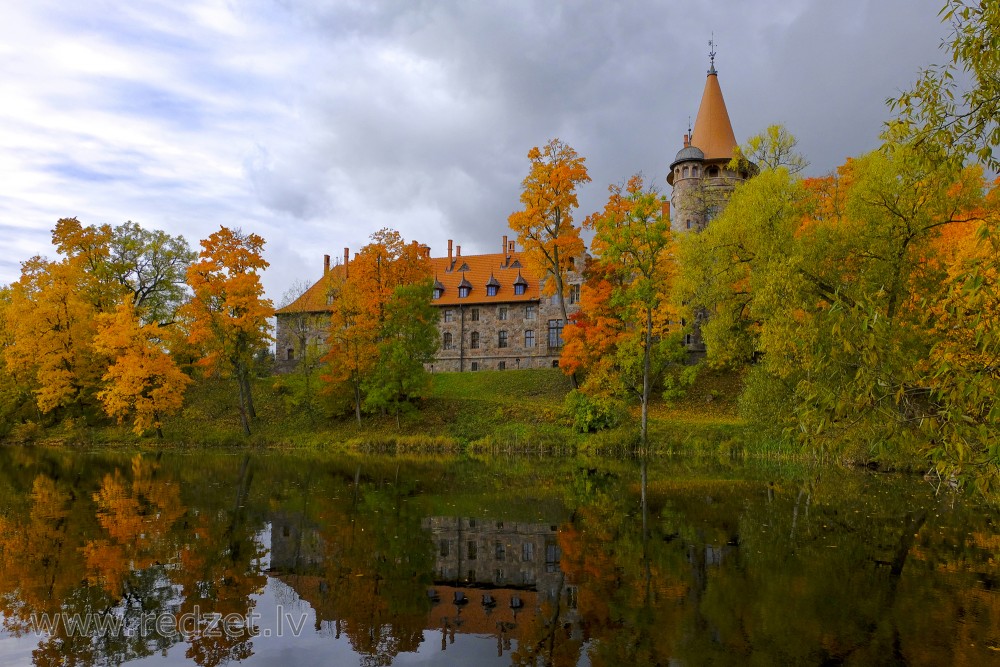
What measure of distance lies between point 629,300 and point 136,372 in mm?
22519

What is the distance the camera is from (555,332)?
4569 cm

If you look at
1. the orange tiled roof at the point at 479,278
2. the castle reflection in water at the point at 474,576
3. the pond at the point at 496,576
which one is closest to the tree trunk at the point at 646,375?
the pond at the point at 496,576

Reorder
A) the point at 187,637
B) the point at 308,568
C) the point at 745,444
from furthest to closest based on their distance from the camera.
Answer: the point at 745,444
the point at 308,568
the point at 187,637

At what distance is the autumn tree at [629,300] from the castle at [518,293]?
39.0 ft

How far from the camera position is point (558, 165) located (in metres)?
30.2

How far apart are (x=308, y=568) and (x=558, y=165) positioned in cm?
2398

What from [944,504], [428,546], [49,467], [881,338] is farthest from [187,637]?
[49,467]

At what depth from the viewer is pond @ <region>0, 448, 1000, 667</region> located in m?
6.65

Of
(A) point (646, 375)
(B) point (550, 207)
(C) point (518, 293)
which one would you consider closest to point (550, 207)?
(B) point (550, 207)

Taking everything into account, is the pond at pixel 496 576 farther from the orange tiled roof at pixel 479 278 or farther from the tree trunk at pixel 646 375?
the orange tiled roof at pixel 479 278

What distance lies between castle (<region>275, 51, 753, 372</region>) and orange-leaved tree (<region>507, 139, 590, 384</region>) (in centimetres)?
1127

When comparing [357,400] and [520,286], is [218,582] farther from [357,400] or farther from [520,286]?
[520,286]

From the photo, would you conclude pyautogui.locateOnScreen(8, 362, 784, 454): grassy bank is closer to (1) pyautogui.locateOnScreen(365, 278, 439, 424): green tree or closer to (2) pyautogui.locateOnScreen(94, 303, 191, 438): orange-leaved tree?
(1) pyautogui.locateOnScreen(365, 278, 439, 424): green tree

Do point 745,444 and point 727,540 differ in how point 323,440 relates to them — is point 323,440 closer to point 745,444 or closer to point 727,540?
point 745,444
